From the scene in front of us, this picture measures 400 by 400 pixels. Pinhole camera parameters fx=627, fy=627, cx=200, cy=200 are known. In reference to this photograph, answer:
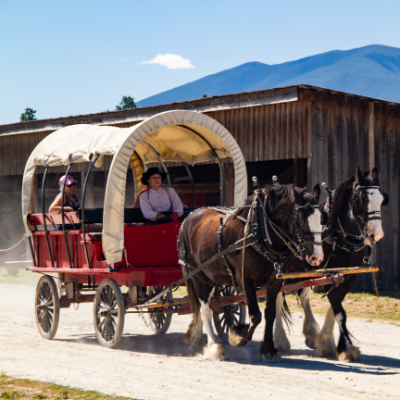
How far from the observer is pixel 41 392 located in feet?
19.0

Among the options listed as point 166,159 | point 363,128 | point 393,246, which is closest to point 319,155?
point 363,128

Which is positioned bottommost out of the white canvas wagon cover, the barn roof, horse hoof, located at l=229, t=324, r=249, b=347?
horse hoof, located at l=229, t=324, r=249, b=347

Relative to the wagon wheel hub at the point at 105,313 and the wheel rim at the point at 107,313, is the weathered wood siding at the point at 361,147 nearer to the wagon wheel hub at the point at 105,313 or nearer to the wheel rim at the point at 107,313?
the wheel rim at the point at 107,313

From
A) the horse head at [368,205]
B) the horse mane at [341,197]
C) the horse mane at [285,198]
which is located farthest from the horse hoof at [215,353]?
the horse head at [368,205]

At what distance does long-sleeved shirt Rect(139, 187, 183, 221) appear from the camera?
934 cm

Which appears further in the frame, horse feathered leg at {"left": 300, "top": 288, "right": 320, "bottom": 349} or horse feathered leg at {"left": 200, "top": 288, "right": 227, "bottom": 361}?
horse feathered leg at {"left": 300, "top": 288, "right": 320, "bottom": 349}

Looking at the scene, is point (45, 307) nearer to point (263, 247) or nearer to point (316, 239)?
point (263, 247)

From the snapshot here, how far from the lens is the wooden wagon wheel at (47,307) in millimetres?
9539

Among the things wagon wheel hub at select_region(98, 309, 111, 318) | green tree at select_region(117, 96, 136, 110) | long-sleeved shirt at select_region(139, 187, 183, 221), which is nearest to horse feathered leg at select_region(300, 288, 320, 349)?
long-sleeved shirt at select_region(139, 187, 183, 221)

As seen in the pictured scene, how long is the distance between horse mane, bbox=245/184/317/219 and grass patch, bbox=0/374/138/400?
2931 mm

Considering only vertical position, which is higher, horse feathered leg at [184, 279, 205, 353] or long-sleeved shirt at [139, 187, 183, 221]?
long-sleeved shirt at [139, 187, 183, 221]

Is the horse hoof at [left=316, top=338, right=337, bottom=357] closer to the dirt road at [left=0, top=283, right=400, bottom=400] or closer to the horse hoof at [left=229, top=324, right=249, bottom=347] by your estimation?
the dirt road at [left=0, top=283, right=400, bottom=400]

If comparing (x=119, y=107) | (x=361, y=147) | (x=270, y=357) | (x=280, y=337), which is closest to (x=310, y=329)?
(x=280, y=337)

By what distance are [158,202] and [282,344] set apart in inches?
111
